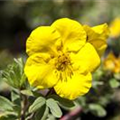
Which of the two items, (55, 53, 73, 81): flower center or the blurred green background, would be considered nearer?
(55, 53, 73, 81): flower center

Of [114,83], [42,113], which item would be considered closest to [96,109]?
[114,83]

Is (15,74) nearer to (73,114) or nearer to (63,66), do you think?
(63,66)

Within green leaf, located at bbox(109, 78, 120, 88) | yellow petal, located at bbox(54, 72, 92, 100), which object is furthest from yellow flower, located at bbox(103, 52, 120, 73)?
yellow petal, located at bbox(54, 72, 92, 100)

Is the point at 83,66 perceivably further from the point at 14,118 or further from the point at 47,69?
the point at 14,118

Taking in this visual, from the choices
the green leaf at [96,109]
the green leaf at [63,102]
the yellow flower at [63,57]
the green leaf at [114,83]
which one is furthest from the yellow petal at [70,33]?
the green leaf at [96,109]

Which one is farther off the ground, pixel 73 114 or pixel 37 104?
pixel 37 104

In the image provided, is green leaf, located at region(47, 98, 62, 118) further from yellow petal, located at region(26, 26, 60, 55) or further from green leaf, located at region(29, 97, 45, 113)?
yellow petal, located at region(26, 26, 60, 55)
